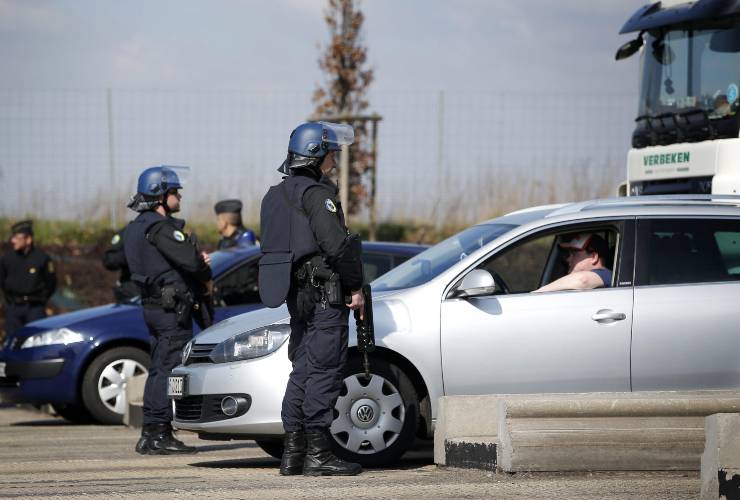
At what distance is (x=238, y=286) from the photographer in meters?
11.7

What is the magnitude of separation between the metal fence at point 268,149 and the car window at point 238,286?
26.5 ft

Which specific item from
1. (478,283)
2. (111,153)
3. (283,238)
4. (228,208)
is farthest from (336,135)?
(111,153)

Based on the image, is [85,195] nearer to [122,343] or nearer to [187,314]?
[122,343]

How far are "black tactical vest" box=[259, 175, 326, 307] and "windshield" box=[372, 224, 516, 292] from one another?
1.16 metres

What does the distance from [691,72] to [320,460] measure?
22.9 ft

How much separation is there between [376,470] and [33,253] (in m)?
8.98

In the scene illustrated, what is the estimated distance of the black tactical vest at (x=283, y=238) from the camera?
7359mm

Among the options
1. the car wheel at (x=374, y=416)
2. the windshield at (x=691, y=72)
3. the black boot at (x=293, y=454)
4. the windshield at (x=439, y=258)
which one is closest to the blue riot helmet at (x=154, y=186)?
the windshield at (x=439, y=258)

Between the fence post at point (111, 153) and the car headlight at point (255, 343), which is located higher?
the fence post at point (111, 153)

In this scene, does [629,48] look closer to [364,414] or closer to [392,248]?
[392,248]

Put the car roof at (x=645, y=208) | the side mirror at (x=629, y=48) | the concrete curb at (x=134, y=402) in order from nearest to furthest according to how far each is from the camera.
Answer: the car roof at (x=645, y=208) < the concrete curb at (x=134, y=402) < the side mirror at (x=629, y=48)

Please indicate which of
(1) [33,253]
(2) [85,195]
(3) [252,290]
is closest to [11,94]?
(2) [85,195]

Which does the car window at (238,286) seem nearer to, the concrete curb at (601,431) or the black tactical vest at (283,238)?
the black tactical vest at (283,238)

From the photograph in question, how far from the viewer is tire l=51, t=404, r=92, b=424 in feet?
41.4
